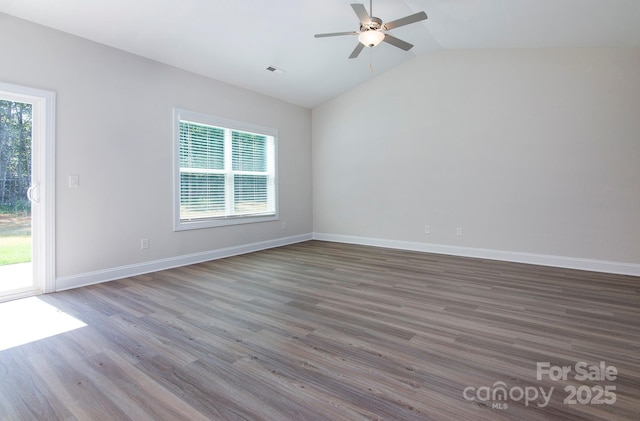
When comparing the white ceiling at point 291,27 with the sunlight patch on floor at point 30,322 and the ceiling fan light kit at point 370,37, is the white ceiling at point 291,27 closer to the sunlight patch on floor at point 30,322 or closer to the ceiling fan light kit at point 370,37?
the ceiling fan light kit at point 370,37

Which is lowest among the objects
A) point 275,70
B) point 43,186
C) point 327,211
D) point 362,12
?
point 327,211

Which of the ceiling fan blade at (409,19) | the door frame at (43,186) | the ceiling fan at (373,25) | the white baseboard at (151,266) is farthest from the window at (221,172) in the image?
the ceiling fan blade at (409,19)

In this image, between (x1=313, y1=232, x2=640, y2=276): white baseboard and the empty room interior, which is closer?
the empty room interior

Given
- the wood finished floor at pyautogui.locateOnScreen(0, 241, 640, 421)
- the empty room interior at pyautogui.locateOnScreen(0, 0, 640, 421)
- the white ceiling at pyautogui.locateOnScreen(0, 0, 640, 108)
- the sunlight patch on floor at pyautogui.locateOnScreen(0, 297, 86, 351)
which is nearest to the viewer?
the wood finished floor at pyautogui.locateOnScreen(0, 241, 640, 421)

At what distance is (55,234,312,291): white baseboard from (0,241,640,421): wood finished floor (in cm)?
19

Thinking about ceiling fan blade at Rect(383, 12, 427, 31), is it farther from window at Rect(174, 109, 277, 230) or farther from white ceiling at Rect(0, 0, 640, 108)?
window at Rect(174, 109, 277, 230)

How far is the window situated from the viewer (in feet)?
14.8

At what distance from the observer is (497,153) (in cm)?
474

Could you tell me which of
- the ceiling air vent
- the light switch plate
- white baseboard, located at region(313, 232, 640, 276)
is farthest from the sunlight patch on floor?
white baseboard, located at region(313, 232, 640, 276)

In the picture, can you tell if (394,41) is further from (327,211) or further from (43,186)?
(43,186)

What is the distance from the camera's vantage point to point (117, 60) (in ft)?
12.3

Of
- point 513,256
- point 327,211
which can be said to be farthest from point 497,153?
point 327,211

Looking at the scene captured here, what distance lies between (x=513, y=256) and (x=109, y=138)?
5539 mm

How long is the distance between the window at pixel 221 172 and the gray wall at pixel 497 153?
1428mm
